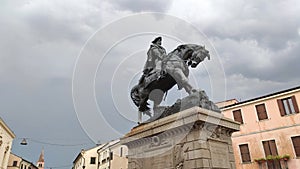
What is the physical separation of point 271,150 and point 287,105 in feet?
14.5

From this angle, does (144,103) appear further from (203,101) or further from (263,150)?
(263,150)

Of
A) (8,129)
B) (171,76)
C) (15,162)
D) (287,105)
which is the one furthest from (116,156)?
(171,76)

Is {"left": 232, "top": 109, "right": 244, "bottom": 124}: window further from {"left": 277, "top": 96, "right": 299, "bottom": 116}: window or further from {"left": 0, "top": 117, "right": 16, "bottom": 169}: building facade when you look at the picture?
{"left": 0, "top": 117, "right": 16, "bottom": 169}: building facade

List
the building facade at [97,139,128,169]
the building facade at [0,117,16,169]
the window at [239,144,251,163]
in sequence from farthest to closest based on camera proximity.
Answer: the building facade at [97,139,128,169] → the building facade at [0,117,16,169] → the window at [239,144,251,163]

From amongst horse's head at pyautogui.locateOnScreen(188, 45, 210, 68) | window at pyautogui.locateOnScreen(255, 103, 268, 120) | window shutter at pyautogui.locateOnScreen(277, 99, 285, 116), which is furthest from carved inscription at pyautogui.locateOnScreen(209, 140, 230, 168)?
window at pyautogui.locateOnScreen(255, 103, 268, 120)

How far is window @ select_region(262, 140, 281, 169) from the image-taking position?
20672mm

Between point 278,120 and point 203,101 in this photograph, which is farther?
point 278,120

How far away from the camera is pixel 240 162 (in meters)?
23.0

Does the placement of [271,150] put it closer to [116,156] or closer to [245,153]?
[245,153]

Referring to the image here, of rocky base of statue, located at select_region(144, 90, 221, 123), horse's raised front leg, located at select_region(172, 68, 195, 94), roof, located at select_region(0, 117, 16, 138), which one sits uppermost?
roof, located at select_region(0, 117, 16, 138)

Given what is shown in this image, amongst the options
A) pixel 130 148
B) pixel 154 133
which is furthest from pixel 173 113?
pixel 130 148

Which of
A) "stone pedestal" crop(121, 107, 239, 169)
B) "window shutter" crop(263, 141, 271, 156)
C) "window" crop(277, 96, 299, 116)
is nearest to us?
"stone pedestal" crop(121, 107, 239, 169)

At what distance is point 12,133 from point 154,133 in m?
34.1

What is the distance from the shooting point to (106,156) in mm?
39094
